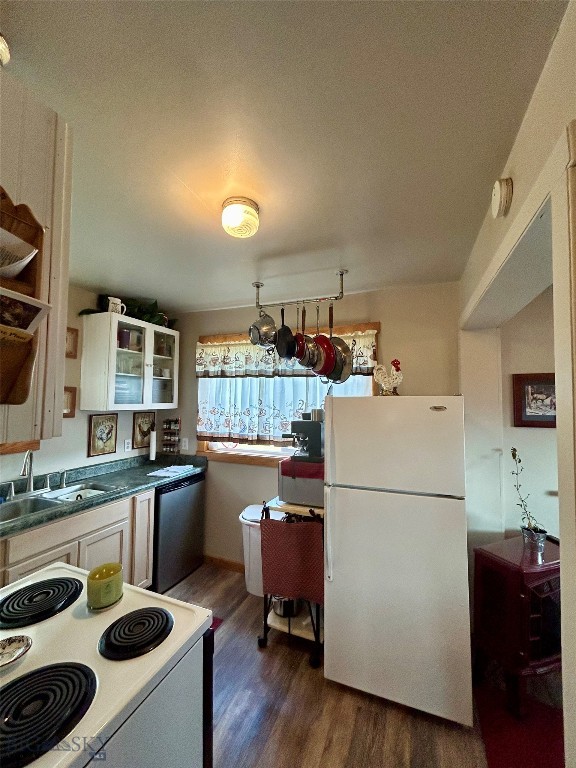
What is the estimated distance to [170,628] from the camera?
917 millimetres

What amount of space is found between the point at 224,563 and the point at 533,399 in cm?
275

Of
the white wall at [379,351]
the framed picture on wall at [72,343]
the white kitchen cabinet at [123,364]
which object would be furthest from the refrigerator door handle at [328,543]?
the framed picture on wall at [72,343]

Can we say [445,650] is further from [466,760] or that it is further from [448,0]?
[448,0]

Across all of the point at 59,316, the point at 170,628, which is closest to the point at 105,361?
the point at 59,316

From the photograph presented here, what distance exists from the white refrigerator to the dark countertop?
4.65 ft

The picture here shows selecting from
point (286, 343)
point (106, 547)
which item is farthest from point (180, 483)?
point (286, 343)

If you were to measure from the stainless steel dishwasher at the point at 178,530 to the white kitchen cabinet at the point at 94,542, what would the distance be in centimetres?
7

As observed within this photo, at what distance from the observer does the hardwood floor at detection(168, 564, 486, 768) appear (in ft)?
4.21

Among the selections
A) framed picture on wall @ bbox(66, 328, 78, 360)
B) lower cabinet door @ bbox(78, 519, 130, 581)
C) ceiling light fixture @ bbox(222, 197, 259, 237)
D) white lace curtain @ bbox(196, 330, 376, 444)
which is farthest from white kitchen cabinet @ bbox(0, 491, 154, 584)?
ceiling light fixture @ bbox(222, 197, 259, 237)

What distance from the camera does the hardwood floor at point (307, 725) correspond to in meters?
1.28

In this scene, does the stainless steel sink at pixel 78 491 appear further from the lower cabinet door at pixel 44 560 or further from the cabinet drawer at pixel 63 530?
the lower cabinet door at pixel 44 560

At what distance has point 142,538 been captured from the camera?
224 centimetres

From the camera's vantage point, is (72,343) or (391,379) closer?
(391,379)

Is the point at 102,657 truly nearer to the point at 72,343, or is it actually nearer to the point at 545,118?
the point at 545,118
